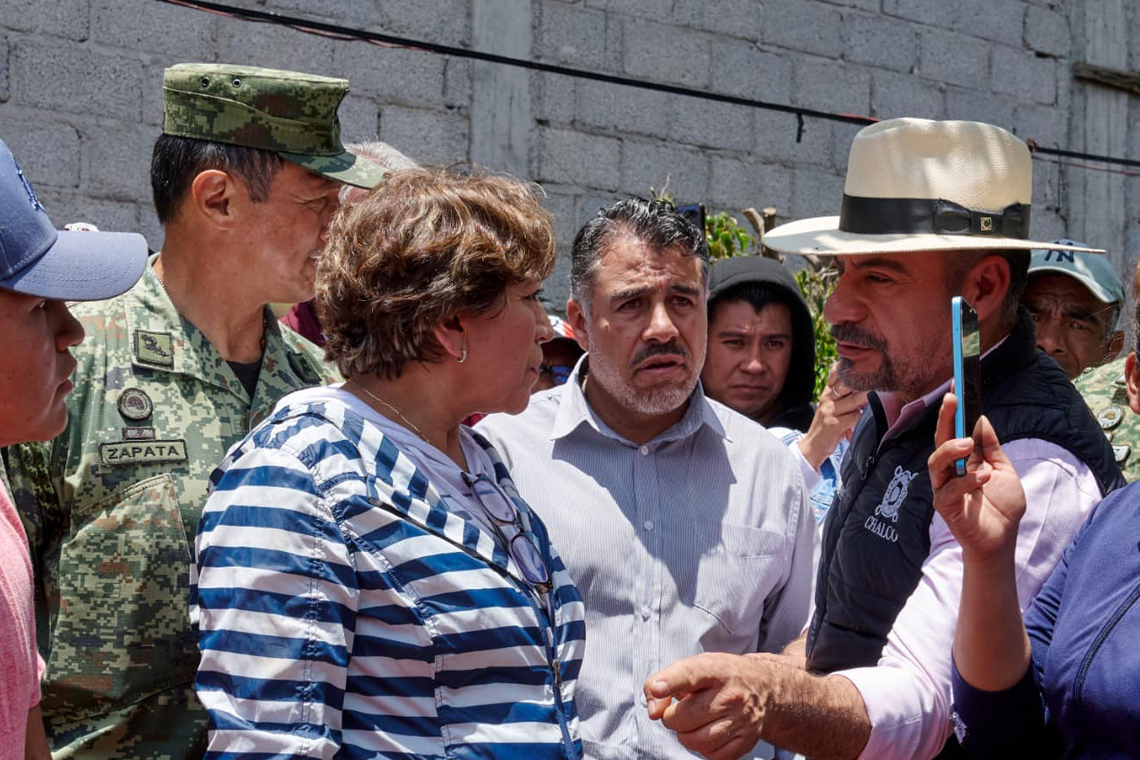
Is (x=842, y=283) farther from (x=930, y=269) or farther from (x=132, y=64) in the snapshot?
(x=132, y=64)

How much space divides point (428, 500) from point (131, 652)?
2.31 ft

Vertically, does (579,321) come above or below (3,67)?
below

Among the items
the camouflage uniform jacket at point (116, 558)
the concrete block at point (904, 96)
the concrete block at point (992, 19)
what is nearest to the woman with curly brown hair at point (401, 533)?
the camouflage uniform jacket at point (116, 558)

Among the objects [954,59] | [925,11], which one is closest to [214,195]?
[925,11]

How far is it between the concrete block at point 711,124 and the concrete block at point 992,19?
5.40 ft

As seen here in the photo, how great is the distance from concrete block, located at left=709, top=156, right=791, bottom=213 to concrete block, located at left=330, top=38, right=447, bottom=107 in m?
1.58

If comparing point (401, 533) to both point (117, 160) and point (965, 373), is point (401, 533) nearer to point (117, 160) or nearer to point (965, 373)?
point (965, 373)

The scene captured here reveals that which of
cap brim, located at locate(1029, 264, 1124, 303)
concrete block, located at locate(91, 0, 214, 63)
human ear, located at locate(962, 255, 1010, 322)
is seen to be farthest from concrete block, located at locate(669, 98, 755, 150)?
human ear, located at locate(962, 255, 1010, 322)

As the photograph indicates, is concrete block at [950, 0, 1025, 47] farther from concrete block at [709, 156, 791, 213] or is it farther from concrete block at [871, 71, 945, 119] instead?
concrete block at [709, 156, 791, 213]

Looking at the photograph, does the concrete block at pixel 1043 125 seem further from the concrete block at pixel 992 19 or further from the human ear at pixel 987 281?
the human ear at pixel 987 281

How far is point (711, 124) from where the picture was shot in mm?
6809

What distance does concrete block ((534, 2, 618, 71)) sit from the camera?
630cm

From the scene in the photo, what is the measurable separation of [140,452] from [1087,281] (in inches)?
134

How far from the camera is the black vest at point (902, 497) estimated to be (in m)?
2.37
